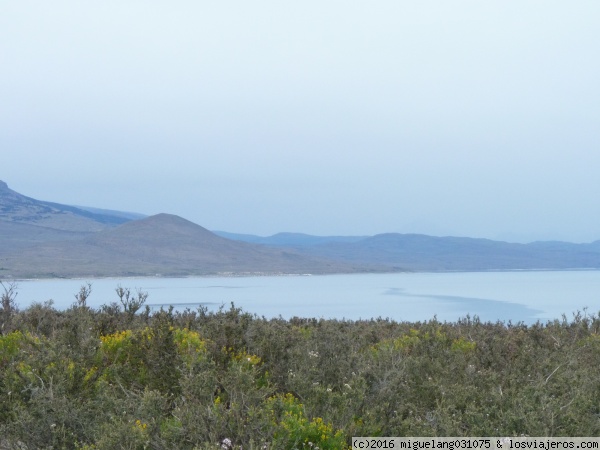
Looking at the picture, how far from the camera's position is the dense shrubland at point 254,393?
481cm

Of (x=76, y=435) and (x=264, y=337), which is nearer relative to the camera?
(x=76, y=435)

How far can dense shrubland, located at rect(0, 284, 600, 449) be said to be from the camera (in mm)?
4809

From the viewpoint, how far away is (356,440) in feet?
16.5

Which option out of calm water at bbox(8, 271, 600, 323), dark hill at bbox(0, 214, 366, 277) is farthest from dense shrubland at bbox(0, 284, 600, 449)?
dark hill at bbox(0, 214, 366, 277)

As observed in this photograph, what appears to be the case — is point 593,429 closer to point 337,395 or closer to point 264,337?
point 337,395

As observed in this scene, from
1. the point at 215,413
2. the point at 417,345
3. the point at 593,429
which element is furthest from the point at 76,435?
the point at 417,345

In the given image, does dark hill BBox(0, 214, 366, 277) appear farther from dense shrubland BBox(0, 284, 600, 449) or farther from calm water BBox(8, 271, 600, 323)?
dense shrubland BBox(0, 284, 600, 449)

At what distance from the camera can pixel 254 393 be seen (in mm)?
5188

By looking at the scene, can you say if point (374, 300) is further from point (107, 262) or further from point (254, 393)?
point (107, 262)

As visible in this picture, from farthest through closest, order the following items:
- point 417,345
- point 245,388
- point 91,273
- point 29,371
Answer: point 91,273 → point 417,345 → point 29,371 → point 245,388

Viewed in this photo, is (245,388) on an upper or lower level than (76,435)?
upper

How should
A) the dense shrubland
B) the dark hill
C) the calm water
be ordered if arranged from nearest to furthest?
the dense shrubland < the calm water < the dark hill

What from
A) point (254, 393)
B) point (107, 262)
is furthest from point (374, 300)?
point (107, 262)

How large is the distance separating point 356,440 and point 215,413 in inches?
40.6
